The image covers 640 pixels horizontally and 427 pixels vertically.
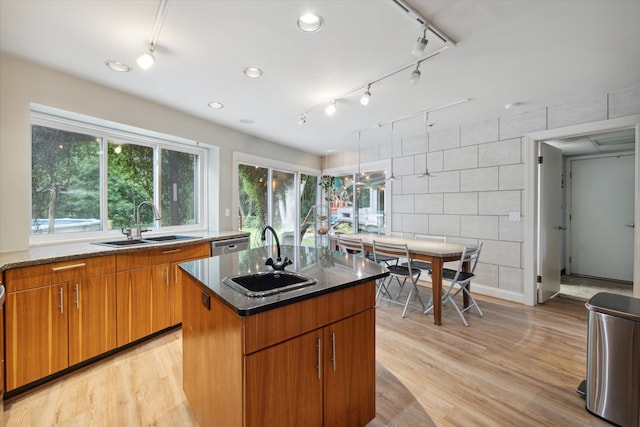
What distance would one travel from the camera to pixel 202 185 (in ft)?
13.3

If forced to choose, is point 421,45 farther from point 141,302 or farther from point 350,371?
point 141,302

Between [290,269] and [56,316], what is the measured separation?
5.91ft

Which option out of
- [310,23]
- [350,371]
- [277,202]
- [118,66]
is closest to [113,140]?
[118,66]

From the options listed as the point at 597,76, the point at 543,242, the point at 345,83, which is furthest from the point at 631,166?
the point at 345,83

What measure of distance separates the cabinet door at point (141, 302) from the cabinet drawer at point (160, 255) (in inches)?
2.1

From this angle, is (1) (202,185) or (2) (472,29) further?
(1) (202,185)

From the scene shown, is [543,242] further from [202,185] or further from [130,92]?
[130,92]

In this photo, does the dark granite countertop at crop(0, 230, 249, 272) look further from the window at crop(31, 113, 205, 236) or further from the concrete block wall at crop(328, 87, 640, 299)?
the concrete block wall at crop(328, 87, 640, 299)

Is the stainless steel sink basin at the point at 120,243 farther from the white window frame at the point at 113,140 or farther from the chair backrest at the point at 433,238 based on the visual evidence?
the chair backrest at the point at 433,238

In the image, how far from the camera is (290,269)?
1665 millimetres

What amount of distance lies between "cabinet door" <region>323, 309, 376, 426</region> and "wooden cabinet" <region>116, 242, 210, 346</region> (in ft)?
6.60

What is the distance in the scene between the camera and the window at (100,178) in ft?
8.57

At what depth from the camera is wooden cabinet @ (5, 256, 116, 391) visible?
1.81 metres

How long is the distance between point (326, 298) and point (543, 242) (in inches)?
144
